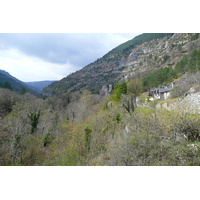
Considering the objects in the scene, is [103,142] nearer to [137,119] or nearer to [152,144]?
[137,119]

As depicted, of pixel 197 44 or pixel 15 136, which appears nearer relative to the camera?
pixel 15 136

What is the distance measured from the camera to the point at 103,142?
12.4 meters

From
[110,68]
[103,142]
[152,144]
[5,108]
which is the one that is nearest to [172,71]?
[103,142]

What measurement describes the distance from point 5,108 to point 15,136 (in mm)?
32011

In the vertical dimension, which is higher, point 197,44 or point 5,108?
Answer: point 197,44

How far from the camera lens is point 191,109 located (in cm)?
719

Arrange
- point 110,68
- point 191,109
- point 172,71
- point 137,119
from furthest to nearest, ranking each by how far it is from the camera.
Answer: point 110,68, point 172,71, point 137,119, point 191,109

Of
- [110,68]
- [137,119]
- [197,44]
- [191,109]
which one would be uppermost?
[110,68]

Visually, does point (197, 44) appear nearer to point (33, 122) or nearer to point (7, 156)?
point (33, 122)

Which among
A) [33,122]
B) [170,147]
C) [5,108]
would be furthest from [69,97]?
[170,147]

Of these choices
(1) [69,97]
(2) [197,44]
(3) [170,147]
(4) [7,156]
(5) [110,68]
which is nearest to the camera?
(3) [170,147]

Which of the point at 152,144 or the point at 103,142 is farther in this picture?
the point at 103,142

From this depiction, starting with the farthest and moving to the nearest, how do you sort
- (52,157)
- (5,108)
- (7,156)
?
(5,108), (52,157), (7,156)

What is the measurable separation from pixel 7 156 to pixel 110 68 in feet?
424
